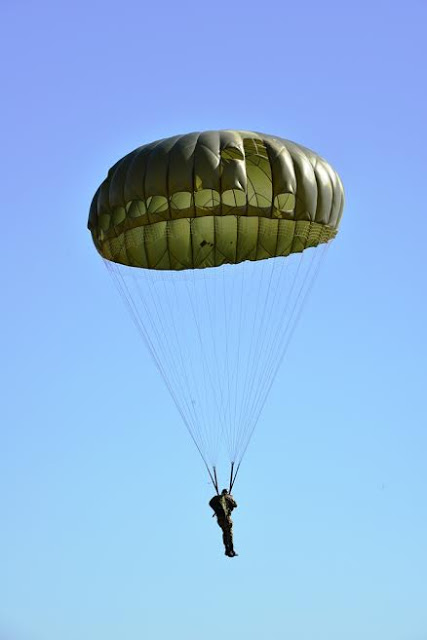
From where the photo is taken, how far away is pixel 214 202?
50.6 metres

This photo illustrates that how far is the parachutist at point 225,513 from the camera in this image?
1981 inches

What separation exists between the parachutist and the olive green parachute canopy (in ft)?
20.6

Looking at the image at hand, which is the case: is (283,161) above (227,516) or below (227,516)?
above

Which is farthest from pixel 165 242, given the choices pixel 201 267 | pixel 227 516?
pixel 227 516

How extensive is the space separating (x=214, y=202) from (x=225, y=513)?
280 inches

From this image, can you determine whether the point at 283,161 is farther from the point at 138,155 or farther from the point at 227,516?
the point at 227,516

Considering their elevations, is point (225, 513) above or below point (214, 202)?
below

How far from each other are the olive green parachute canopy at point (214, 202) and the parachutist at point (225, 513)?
20.6 feet

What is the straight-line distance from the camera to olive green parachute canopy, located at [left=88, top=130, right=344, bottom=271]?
50.3 m

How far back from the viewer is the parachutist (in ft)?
165

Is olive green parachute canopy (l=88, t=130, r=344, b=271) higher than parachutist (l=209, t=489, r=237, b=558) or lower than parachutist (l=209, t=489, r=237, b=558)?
higher

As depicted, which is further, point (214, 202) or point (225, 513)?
point (214, 202)

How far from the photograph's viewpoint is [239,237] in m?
52.8

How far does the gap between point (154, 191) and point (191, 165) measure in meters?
1.03
